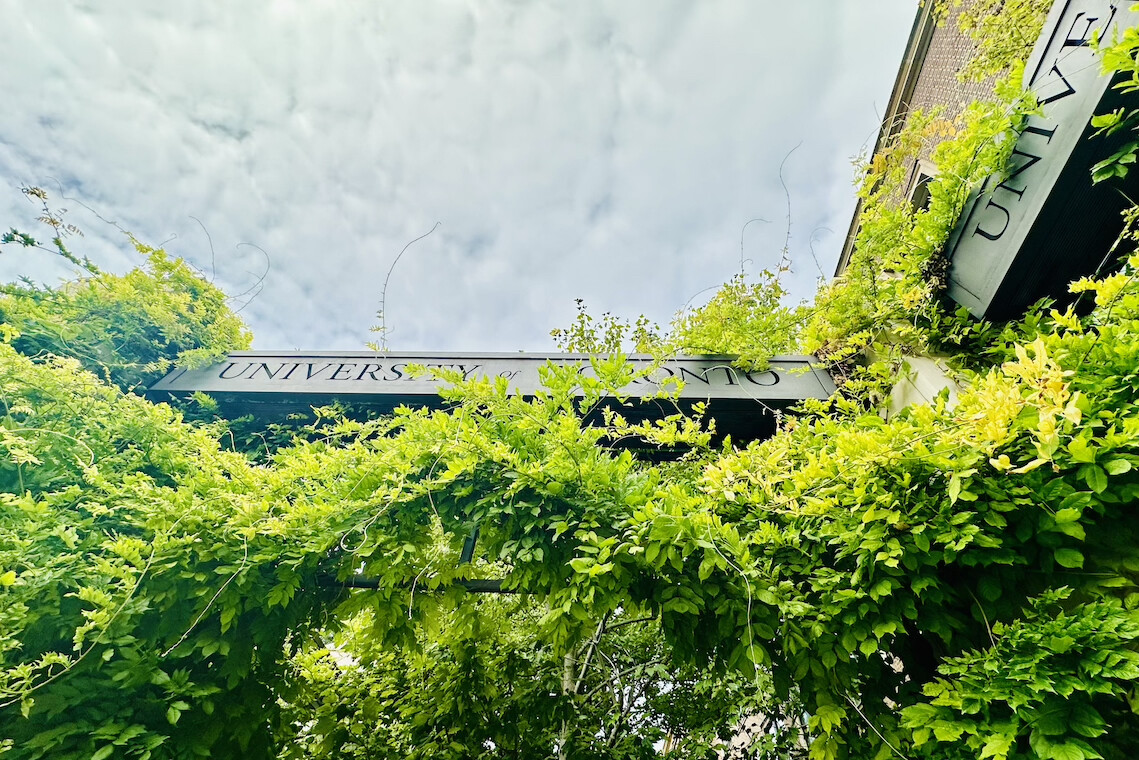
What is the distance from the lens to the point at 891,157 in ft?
7.92

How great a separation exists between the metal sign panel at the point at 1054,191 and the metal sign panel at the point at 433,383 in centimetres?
89

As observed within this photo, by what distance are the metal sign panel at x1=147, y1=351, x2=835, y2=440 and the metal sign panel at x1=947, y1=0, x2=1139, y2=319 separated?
89cm

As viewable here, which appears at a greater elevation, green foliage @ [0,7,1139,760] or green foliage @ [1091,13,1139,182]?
green foliage @ [1091,13,1139,182]

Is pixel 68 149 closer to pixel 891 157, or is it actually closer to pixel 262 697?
pixel 262 697

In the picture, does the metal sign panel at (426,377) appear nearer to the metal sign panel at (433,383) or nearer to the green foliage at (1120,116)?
the metal sign panel at (433,383)

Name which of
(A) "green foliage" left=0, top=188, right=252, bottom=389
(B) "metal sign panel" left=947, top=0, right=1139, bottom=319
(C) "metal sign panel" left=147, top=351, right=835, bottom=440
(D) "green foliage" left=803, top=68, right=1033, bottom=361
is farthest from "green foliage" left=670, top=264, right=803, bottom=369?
(A) "green foliage" left=0, top=188, right=252, bottom=389

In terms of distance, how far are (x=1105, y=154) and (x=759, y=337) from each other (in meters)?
1.44

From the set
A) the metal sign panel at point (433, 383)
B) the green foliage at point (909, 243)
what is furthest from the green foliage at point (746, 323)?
the green foliage at point (909, 243)

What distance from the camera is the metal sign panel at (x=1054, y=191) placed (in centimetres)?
160

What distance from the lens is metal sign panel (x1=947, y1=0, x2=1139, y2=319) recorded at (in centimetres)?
160

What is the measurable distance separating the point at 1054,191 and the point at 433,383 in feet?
9.59

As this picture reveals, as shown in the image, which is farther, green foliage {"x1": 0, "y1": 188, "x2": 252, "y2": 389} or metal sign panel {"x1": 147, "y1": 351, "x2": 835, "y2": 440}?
metal sign panel {"x1": 147, "y1": 351, "x2": 835, "y2": 440}

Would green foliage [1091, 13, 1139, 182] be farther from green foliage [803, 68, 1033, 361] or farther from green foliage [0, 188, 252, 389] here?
green foliage [0, 188, 252, 389]

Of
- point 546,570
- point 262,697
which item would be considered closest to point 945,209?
point 546,570
